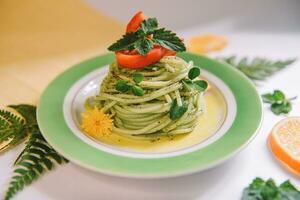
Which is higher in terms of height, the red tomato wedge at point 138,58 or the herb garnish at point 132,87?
the red tomato wedge at point 138,58

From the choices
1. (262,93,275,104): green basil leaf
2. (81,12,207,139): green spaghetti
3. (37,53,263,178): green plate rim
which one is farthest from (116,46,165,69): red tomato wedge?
(262,93,275,104): green basil leaf

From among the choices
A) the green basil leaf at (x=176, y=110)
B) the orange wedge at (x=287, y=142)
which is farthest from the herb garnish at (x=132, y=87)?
the orange wedge at (x=287, y=142)

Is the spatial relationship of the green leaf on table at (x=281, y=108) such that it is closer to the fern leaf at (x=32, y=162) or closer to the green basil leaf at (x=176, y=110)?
the green basil leaf at (x=176, y=110)

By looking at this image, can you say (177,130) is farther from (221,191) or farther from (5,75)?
(5,75)

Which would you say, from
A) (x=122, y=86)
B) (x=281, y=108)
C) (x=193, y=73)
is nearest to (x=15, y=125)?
(x=122, y=86)

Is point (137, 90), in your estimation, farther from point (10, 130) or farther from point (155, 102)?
point (10, 130)

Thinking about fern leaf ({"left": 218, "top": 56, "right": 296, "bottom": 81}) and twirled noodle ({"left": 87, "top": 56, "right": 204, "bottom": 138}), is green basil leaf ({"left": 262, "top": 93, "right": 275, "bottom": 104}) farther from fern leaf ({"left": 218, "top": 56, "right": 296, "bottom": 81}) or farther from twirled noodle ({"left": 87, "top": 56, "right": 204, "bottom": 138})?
twirled noodle ({"left": 87, "top": 56, "right": 204, "bottom": 138})

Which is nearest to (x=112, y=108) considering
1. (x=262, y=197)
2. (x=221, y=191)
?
(x=221, y=191)
